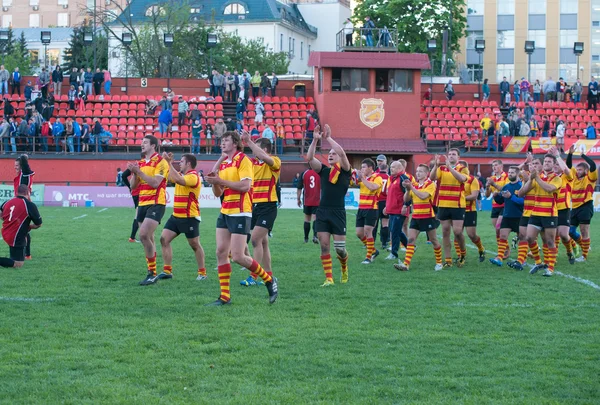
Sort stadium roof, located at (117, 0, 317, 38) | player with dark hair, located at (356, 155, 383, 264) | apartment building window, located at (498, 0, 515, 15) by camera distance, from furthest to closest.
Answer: stadium roof, located at (117, 0, 317, 38)
apartment building window, located at (498, 0, 515, 15)
player with dark hair, located at (356, 155, 383, 264)

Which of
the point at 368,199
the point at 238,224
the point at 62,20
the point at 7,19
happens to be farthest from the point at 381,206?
the point at 7,19

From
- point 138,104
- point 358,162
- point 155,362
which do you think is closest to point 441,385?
point 155,362

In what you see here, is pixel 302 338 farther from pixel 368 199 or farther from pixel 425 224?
pixel 368 199

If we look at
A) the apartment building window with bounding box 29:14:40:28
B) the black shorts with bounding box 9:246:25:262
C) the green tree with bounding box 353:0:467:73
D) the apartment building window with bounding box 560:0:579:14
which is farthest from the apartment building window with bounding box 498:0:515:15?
the black shorts with bounding box 9:246:25:262

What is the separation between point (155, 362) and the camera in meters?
7.36

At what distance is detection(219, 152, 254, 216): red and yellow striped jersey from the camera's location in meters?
9.98

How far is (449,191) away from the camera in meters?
14.3

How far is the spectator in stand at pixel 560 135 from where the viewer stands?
37.3m

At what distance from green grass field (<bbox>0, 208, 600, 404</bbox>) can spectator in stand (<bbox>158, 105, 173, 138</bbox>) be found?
25237 mm

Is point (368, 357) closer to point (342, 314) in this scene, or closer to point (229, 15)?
point (342, 314)

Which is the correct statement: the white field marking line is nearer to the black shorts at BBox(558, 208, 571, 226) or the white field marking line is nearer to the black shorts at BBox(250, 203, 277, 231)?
the black shorts at BBox(250, 203, 277, 231)

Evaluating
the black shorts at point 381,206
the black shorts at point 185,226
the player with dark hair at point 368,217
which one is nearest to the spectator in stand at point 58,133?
the black shorts at point 381,206

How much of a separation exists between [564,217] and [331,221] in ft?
15.5

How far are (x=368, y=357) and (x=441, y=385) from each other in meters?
1.00
